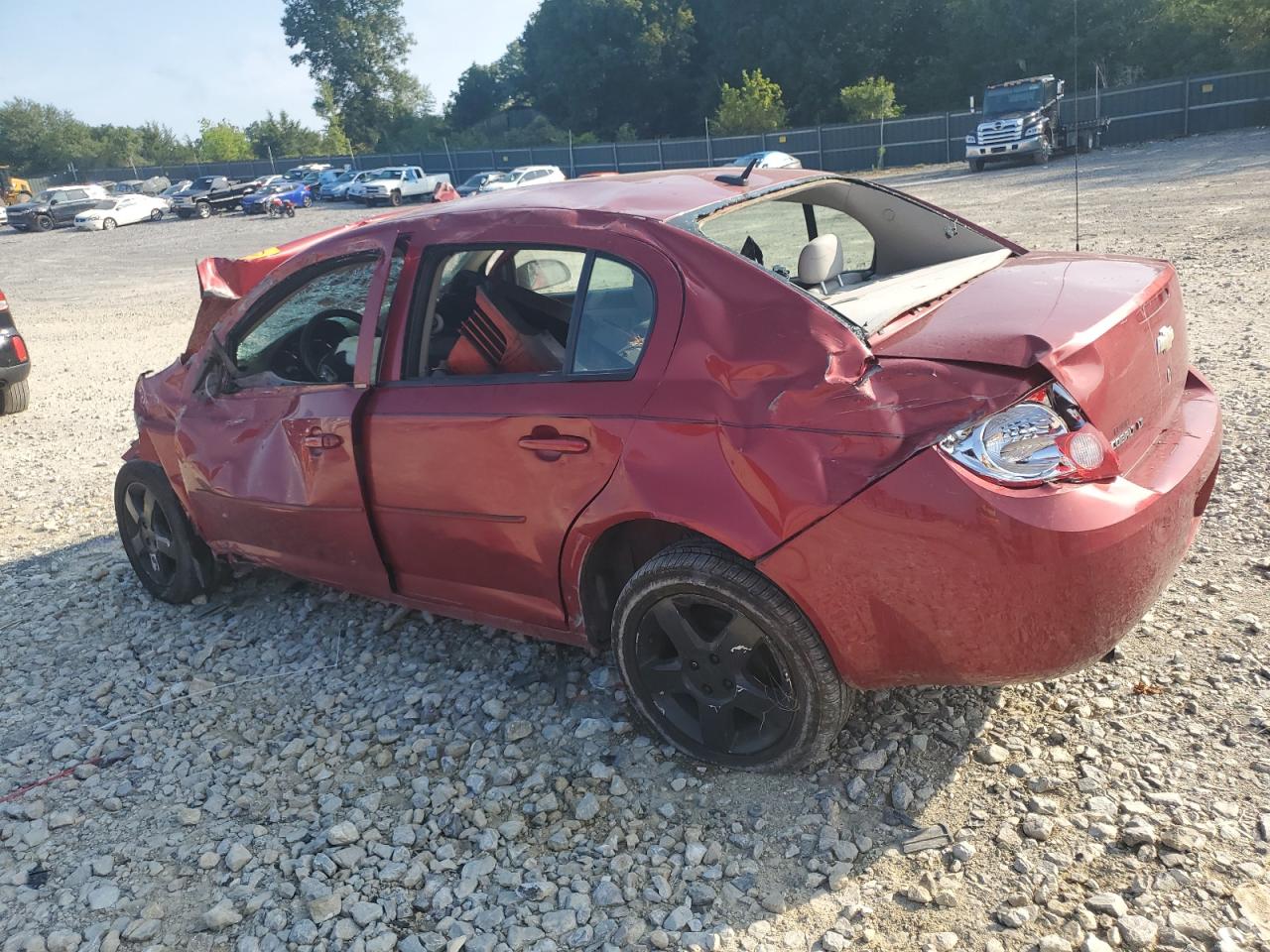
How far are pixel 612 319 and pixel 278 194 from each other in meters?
43.7

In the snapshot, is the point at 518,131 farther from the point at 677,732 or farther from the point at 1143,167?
the point at 677,732

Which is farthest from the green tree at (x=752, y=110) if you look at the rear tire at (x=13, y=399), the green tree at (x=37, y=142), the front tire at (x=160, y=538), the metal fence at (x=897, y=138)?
the green tree at (x=37, y=142)

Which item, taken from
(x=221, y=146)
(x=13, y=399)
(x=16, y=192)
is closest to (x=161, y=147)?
(x=221, y=146)

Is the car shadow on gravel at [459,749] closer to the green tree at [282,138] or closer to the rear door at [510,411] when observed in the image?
the rear door at [510,411]

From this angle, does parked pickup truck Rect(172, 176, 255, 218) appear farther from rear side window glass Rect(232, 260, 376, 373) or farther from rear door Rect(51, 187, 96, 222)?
rear side window glass Rect(232, 260, 376, 373)

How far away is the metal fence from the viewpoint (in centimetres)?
3456

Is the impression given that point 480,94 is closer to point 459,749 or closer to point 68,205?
point 68,205

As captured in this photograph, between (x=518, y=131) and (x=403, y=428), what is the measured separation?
75825 mm

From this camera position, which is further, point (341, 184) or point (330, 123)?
point (330, 123)

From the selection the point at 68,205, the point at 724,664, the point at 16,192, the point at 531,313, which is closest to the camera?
the point at 724,664

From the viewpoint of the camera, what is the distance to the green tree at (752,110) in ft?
165

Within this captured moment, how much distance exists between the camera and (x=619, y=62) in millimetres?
69188

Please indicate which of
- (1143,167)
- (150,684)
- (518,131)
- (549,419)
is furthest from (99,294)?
(518,131)

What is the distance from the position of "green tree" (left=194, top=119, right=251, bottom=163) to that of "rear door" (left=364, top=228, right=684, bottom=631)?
9390cm
